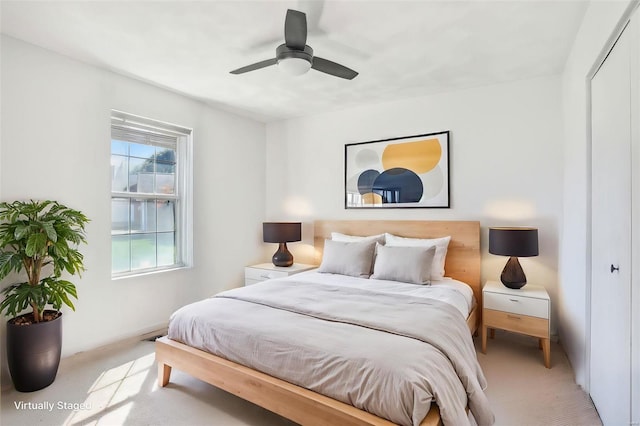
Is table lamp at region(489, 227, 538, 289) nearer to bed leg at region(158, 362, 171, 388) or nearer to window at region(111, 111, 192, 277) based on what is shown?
bed leg at region(158, 362, 171, 388)

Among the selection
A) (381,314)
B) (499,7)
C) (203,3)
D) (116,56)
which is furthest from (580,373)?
(116,56)

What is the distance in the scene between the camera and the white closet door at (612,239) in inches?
62.8

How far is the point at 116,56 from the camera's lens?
2.69 m


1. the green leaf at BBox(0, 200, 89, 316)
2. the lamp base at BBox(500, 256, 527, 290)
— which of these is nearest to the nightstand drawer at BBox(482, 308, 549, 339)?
the lamp base at BBox(500, 256, 527, 290)

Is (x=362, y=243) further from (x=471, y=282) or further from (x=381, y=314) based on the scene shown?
(x=381, y=314)

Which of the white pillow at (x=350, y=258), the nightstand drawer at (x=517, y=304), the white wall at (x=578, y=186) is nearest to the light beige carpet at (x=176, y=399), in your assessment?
the white wall at (x=578, y=186)

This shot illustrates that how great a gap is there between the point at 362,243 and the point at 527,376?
1763 mm

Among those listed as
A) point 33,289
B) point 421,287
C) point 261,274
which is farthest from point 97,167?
point 421,287

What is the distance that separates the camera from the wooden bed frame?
1558 millimetres

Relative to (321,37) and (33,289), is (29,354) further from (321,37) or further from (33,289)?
(321,37)

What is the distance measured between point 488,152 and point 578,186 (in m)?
1.03

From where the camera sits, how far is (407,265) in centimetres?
300

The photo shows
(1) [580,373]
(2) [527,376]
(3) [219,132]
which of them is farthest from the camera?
(3) [219,132]

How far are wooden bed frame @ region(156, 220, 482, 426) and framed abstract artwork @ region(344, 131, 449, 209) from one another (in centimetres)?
32
